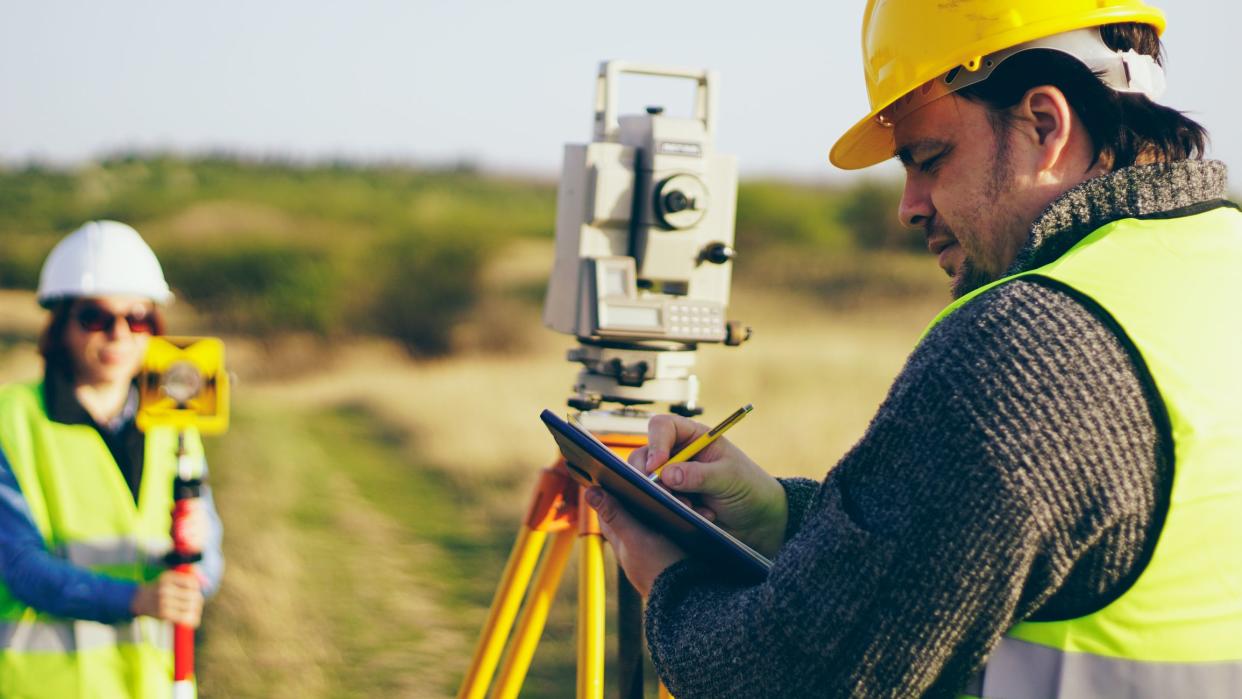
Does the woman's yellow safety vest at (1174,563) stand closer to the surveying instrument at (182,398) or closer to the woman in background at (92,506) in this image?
the surveying instrument at (182,398)

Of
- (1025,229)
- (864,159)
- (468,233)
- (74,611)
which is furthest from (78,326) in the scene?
(468,233)

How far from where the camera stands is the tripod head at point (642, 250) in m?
2.97

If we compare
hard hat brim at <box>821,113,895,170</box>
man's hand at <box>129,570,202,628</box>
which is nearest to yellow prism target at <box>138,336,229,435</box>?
man's hand at <box>129,570,202,628</box>

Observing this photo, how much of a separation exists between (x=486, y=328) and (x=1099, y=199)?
82.3ft

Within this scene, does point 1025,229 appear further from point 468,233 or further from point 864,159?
point 468,233

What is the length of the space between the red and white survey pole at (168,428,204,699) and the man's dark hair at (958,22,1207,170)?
1.71 m

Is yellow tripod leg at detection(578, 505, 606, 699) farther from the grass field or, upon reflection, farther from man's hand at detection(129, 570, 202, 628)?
the grass field

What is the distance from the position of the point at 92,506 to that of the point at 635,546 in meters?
1.61

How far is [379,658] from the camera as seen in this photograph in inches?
224

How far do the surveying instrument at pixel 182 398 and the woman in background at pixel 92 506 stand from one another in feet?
0.15

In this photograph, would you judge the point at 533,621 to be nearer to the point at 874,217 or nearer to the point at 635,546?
the point at 635,546

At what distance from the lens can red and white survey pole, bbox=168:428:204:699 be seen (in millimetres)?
2441

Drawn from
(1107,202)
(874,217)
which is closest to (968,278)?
(1107,202)

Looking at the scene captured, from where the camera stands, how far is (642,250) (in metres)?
3.06
